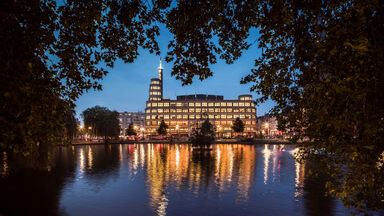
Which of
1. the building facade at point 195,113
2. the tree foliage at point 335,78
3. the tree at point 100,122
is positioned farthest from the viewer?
the building facade at point 195,113

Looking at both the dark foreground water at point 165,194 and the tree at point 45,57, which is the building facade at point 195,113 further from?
the tree at point 45,57

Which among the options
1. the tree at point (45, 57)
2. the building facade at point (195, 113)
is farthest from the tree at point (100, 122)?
the building facade at point (195, 113)

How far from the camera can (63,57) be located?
274 inches

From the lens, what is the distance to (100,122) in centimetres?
8500

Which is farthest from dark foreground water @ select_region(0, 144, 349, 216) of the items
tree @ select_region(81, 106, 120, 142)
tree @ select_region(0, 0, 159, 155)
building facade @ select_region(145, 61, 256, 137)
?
building facade @ select_region(145, 61, 256, 137)

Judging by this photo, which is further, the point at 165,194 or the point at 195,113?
the point at 195,113

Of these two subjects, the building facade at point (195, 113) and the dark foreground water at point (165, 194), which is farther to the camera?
the building facade at point (195, 113)

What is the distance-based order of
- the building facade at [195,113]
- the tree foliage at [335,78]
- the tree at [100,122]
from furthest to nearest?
the building facade at [195,113] < the tree at [100,122] < the tree foliage at [335,78]

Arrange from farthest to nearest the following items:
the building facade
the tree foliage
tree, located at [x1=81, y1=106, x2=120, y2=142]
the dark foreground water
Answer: the building facade, tree, located at [x1=81, y1=106, x2=120, y2=142], the dark foreground water, the tree foliage

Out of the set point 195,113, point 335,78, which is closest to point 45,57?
point 335,78

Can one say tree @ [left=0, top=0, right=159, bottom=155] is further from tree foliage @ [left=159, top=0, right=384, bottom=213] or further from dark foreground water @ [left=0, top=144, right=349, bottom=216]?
dark foreground water @ [left=0, top=144, right=349, bottom=216]

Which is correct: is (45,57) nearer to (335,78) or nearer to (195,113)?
(335,78)

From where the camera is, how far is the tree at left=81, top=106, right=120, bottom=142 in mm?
85125

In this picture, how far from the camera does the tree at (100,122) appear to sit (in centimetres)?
8512
